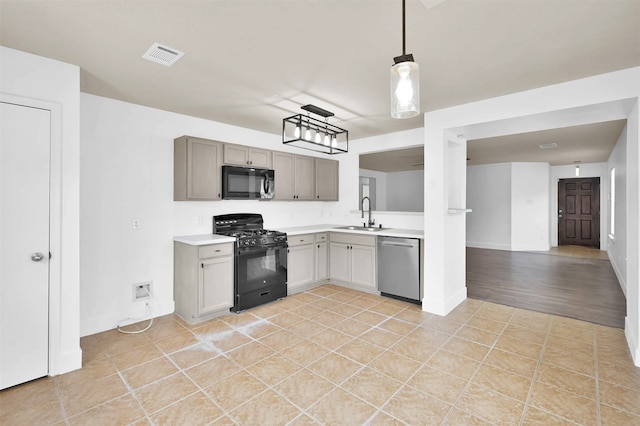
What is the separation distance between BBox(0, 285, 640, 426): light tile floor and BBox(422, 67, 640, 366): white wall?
1.58ft

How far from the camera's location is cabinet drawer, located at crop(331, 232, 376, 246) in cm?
439

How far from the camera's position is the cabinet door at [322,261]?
471 cm

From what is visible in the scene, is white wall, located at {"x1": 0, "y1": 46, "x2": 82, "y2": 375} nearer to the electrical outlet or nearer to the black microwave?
the electrical outlet

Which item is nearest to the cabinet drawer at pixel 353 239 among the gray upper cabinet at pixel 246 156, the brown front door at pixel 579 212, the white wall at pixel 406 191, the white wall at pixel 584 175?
the gray upper cabinet at pixel 246 156

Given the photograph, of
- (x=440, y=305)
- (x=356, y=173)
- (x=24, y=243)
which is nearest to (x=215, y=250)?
(x=24, y=243)

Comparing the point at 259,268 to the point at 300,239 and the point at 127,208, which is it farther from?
the point at 127,208

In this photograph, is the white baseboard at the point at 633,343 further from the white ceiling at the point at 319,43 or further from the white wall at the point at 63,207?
the white wall at the point at 63,207

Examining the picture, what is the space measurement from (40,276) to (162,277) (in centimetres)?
136

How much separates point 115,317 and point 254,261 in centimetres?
156

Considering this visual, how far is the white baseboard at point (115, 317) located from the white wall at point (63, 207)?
727mm

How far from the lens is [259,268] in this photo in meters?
3.86

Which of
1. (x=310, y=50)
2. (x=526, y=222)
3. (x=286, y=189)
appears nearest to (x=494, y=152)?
(x=526, y=222)

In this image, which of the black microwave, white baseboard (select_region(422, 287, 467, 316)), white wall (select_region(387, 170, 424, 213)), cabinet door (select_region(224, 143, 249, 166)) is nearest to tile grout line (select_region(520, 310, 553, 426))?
white baseboard (select_region(422, 287, 467, 316))

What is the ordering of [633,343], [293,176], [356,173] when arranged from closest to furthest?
[633,343] → [293,176] → [356,173]
